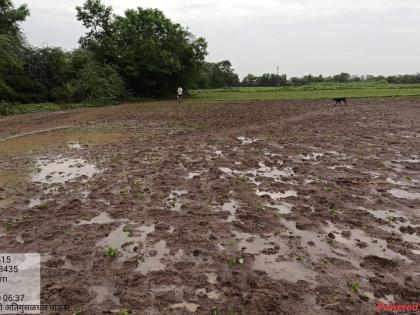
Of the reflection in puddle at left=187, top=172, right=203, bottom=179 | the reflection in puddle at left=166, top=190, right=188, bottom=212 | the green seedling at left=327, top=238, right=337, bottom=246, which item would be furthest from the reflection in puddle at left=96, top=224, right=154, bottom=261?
the reflection in puddle at left=187, top=172, right=203, bottom=179

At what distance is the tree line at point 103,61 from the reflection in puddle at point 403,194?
24.7 metres

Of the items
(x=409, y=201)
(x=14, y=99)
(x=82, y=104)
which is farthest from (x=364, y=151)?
(x=14, y=99)

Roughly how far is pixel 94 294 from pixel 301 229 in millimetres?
3006

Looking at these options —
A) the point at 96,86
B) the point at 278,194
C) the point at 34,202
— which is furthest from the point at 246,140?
the point at 96,86

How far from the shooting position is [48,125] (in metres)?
18.2

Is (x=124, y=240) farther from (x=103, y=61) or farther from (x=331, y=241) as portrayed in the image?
(x=103, y=61)

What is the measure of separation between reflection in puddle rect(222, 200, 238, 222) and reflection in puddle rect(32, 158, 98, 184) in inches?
150

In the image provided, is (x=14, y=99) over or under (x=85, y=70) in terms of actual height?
under

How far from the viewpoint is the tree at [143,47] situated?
34188 millimetres

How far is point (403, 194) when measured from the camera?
278 inches

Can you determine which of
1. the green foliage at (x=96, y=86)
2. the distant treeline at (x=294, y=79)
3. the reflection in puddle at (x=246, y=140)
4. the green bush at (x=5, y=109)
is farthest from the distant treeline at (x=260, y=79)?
the reflection in puddle at (x=246, y=140)

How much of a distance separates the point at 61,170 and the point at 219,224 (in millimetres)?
5314

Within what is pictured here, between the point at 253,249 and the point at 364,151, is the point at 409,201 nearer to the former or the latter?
the point at 253,249

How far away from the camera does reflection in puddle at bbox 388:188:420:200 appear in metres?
6.88
